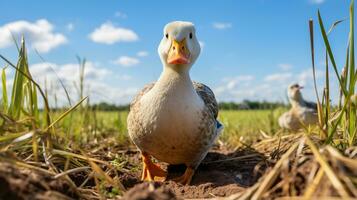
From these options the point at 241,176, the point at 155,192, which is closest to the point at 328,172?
the point at 155,192

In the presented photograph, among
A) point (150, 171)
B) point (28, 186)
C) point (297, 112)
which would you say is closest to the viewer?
point (28, 186)

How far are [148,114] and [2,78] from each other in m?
1.15

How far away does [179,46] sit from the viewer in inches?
137

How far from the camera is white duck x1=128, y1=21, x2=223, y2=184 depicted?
339 centimetres

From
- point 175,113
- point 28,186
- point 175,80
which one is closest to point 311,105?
point 175,80

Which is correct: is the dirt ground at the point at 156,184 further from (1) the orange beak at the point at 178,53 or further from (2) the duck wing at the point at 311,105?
(2) the duck wing at the point at 311,105

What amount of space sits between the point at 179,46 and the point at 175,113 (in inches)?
21.4

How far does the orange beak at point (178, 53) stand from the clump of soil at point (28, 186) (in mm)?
1653

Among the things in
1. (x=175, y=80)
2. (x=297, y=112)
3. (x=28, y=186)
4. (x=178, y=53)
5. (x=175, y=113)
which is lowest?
(x=297, y=112)

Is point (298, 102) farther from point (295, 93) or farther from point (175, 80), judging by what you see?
point (175, 80)

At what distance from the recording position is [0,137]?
232cm

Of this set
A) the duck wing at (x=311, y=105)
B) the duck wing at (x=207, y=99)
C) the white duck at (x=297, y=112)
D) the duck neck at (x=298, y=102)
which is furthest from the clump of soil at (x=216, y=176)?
the duck wing at (x=311, y=105)

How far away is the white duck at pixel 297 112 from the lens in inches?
388

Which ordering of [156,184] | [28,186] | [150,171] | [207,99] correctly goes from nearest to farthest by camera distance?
[28,186] → [156,184] → [150,171] → [207,99]
